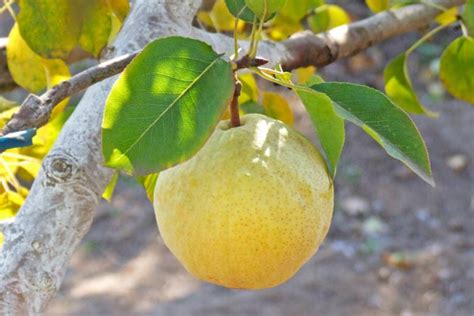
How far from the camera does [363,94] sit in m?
0.80

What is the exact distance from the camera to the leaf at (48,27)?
1000 mm

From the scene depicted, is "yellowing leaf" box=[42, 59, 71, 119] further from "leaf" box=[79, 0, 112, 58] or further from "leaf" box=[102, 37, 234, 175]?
"leaf" box=[102, 37, 234, 175]

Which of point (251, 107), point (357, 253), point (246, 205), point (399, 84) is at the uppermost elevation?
point (246, 205)

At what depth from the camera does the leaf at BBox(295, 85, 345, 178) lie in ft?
2.50

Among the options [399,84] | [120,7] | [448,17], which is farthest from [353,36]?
[120,7]

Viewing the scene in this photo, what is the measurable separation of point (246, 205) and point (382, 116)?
0.50ft

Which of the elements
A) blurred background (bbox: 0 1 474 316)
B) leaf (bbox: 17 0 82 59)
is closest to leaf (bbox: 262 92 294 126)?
leaf (bbox: 17 0 82 59)

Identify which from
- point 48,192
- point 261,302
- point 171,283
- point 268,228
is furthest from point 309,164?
point 171,283

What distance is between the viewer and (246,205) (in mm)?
779

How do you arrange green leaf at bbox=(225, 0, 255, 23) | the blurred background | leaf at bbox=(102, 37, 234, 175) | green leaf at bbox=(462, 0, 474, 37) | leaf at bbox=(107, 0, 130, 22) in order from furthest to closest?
the blurred background, green leaf at bbox=(462, 0, 474, 37), leaf at bbox=(107, 0, 130, 22), green leaf at bbox=(225, 0, 255, 23), leaf at bbox=(102, 37, 234, 175)

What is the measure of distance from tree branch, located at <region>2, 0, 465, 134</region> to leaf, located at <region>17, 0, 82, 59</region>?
6.0 inches

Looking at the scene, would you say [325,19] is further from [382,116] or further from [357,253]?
[357,253]

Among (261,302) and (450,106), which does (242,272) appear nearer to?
(261,302)

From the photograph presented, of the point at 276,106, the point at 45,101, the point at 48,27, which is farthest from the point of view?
the point at 276,106
